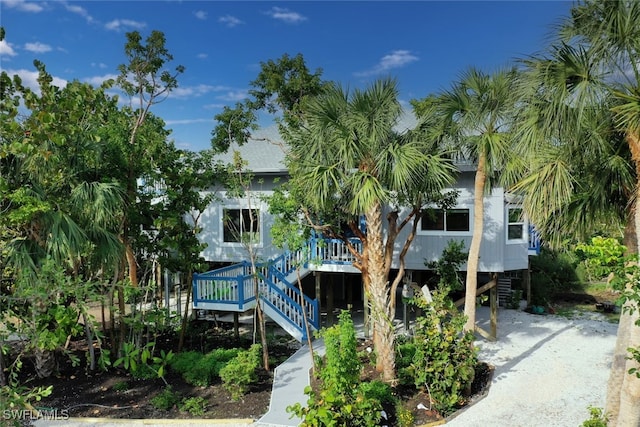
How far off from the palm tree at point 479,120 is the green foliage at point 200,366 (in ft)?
17.5

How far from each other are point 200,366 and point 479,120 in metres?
7.56

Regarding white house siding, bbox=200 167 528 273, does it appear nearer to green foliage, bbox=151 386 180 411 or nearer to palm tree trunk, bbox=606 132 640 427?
green foliage, bbox=151 386 180 411

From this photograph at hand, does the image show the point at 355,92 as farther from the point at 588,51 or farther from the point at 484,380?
the point at 484,380

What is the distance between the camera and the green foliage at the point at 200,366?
8.67 meters

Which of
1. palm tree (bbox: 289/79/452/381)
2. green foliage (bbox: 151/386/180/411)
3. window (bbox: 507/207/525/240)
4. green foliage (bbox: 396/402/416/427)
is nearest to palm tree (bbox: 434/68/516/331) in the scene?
palm tree (bbox: 289/79/452/381)

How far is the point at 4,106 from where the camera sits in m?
3.09

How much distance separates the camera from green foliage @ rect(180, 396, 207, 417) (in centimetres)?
748

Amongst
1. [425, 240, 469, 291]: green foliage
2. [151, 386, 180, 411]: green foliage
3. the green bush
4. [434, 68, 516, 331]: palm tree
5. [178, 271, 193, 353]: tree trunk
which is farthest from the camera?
[425, 240, 469, 291]: green foliage

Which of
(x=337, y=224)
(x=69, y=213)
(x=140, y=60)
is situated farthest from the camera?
(x=140, y=60)

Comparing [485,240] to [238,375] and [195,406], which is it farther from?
[195,406]

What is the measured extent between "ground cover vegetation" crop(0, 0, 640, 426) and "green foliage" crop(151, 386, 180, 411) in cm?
53

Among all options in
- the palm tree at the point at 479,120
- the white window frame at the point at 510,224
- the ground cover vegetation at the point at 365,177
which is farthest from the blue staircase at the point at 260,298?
the white window frame at the point at 510,224

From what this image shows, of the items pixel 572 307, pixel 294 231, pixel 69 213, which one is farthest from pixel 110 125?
pixel 572 307

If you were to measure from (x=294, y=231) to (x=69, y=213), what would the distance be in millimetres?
4426
